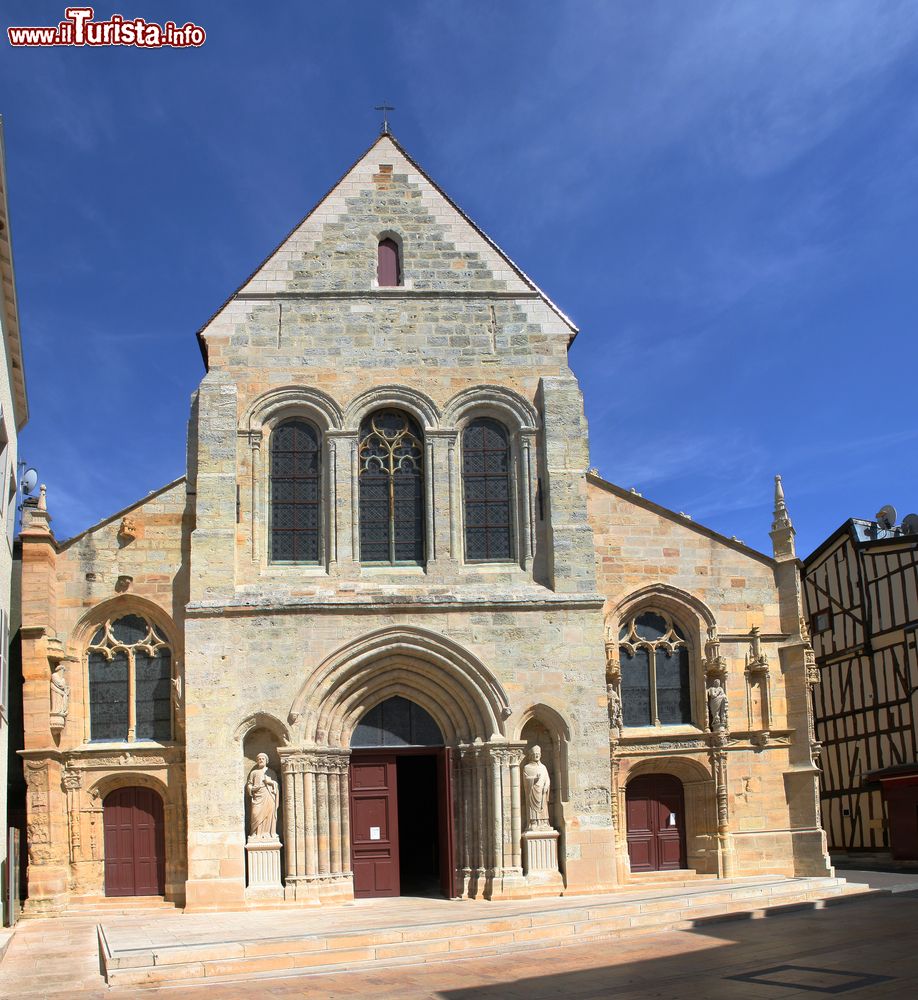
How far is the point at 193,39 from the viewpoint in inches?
591

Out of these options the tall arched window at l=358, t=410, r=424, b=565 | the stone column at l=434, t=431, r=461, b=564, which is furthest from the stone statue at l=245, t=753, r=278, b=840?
the stone column at l=434, t=431, r=461, b=564

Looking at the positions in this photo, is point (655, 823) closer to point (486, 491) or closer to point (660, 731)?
point (660, 731)

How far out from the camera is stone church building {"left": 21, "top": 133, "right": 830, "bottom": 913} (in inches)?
663

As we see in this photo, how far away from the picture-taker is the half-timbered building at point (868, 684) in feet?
82.0

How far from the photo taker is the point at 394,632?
17172 millimetres

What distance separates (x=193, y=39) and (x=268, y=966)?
35.8ft

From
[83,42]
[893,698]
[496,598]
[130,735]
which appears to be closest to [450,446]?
[496,598]

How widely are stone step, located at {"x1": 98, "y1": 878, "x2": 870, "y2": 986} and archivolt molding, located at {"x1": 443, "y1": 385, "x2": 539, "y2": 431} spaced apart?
22.8 ft

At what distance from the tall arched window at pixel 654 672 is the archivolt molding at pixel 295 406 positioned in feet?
18.0

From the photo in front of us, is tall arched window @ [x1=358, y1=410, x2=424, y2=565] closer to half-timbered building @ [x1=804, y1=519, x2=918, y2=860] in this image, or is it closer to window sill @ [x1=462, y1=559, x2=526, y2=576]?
window sill @ [x1=462, y1=559, x2=526, y2=576]

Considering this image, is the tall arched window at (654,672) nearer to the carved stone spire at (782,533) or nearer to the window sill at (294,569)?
the carved stone spire at (782,533)

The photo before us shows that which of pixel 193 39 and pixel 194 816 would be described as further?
pixel 194 816

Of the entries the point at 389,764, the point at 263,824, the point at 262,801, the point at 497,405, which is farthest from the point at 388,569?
the point at 263,824

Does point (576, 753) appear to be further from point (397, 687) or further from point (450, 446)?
point (450, 446)
